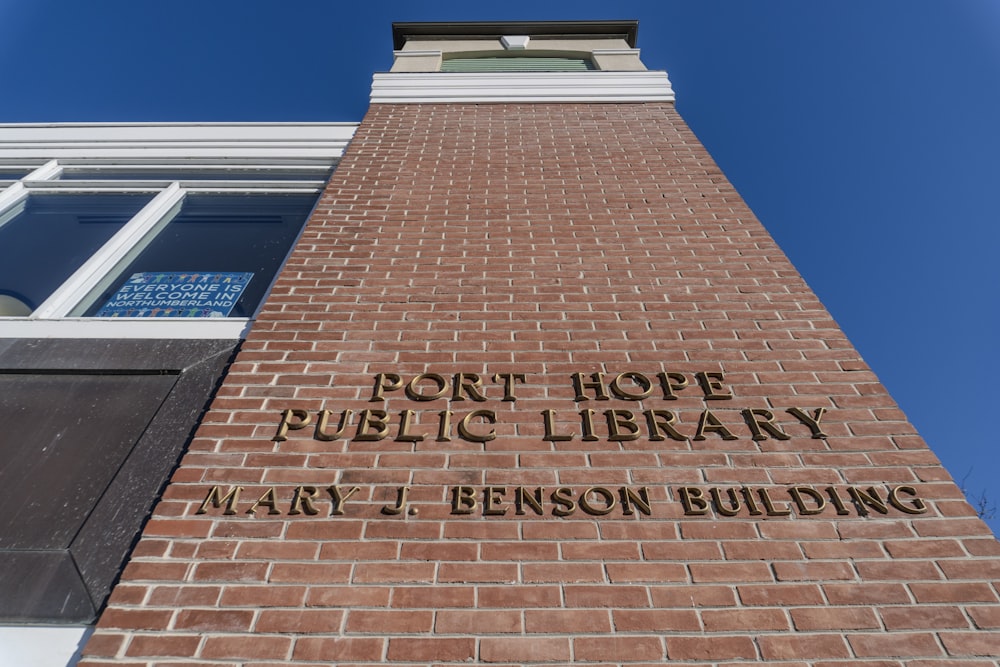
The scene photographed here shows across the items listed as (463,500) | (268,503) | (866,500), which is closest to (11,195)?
(268,503)

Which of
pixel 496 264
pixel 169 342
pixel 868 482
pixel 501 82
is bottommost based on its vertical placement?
pixel 868 482

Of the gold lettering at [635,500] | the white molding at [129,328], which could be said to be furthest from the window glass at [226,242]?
the gold lettering at [635,500]

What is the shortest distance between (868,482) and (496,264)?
231 centimetres

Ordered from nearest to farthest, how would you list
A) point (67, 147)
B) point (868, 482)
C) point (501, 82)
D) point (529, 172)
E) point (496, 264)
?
point (868, 482)
point (496, 264)
point (529, 172)
point (67, 147)
point (501, 82)

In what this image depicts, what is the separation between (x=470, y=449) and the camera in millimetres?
2604

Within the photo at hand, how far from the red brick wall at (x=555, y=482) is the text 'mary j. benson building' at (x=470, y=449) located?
13mm

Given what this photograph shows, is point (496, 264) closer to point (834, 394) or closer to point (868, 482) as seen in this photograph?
point (834, 394)

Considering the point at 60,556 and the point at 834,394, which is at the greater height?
the point at 834,394

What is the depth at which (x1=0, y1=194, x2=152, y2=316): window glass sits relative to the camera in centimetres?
416

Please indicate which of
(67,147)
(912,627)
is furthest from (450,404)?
(67,147)

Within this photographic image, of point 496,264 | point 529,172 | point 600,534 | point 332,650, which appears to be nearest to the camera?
point 332,650

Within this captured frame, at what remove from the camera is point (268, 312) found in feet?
A: 11.0

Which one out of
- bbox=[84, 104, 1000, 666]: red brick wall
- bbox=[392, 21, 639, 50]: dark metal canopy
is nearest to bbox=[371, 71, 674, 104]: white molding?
bbox=[84, 104, 1000, 666]: red brick wall

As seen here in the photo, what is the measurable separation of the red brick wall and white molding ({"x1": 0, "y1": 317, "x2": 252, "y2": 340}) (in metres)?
0.39
